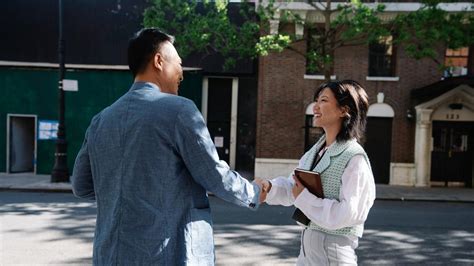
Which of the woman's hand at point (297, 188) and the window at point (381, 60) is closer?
the woman's hand at point (297, 188)

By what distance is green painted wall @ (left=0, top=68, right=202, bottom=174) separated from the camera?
56.0 ft

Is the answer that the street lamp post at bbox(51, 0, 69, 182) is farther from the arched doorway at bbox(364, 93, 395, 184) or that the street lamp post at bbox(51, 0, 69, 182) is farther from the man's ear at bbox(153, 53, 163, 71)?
the man's ear at bbox(153, 53, 163, 71)

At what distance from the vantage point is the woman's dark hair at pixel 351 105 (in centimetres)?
244

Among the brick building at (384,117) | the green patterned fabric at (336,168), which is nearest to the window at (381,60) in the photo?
the brick building at (384,117)

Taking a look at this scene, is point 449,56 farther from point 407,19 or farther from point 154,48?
point 154,48

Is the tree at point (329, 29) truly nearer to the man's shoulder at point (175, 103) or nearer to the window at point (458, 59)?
the window at point (458, 59)

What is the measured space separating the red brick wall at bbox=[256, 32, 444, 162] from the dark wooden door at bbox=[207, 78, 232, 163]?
226 centimetres

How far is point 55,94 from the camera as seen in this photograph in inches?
674

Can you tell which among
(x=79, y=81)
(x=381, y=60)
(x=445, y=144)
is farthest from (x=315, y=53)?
(x=79, y=81)

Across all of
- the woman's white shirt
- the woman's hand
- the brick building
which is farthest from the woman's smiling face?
the brick building

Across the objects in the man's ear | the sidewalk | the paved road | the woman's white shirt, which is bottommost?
the sidewalk

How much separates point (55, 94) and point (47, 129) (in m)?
1.41

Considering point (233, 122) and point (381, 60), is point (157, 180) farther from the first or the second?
point (233, 122)

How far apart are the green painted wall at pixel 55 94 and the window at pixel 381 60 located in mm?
9459
